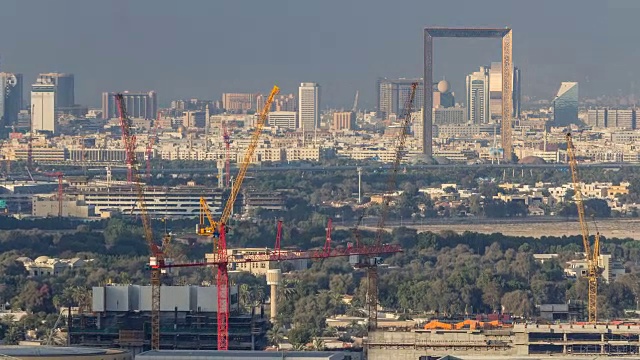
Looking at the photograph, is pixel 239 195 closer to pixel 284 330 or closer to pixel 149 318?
pixel 284 330

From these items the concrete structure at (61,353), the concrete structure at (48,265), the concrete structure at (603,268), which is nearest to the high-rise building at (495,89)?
the concrete structure at (603,268)

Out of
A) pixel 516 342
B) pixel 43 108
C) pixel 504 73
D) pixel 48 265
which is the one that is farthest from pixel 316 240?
pixel 43 108

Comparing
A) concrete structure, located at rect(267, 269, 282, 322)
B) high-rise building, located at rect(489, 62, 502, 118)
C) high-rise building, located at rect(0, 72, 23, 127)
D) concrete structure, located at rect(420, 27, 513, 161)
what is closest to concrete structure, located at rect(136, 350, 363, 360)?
concrete structure, located at rect(267, 269, 282, 322)

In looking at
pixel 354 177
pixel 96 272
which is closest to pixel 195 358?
pixel 96 272

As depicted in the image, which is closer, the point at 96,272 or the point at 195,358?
the point at 195,358

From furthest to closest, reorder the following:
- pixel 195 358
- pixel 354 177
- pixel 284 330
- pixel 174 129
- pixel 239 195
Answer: pixel 174 129 → pixel 354 177 → pixel 239 195 → pixel 284 330 → pixel 195 358

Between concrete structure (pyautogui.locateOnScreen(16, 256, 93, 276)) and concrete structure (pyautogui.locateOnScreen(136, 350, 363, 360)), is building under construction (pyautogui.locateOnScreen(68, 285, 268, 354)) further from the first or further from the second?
concrete structure (pyautogui.locateOnScreen(16, 256, 93, 276))
